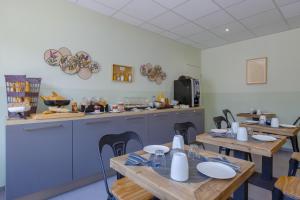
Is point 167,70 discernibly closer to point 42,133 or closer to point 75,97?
point 75,97

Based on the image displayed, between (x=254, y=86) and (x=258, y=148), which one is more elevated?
(x=254, y=86)

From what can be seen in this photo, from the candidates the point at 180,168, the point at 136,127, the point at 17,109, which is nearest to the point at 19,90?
the point at 17,109

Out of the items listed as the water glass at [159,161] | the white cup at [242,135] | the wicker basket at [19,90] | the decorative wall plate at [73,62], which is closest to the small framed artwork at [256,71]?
the white cup at [242,135]

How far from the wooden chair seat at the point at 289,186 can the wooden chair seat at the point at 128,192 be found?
3.10 feet

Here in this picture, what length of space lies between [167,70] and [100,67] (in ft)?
5.25

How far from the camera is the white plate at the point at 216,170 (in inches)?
38.5

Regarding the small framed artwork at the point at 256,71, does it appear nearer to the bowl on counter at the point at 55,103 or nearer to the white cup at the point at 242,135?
the white cup at the point at 242,135

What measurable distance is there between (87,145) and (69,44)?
4.62 feet

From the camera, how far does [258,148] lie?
148 cm

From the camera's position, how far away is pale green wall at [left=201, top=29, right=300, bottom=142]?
339cm

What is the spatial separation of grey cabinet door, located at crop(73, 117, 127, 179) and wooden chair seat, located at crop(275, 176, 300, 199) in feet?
5.98

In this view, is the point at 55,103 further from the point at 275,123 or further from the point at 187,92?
the point at 275,123

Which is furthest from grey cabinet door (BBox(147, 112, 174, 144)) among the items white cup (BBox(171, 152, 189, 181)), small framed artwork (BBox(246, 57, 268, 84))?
small framed artwork (BBox(246, 57, 268, 84))

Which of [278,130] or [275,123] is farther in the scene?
[275,123]
